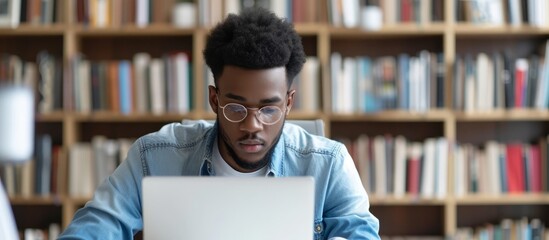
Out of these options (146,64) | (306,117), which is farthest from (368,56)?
(146,64)

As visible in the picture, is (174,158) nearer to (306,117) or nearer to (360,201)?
(360,201)

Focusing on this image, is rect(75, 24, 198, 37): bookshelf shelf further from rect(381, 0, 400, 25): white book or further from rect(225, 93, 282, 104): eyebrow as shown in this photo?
rect(225, 93, 282, 104): eyebrow

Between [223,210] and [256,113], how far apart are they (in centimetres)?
35

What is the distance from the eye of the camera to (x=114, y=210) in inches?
67.9

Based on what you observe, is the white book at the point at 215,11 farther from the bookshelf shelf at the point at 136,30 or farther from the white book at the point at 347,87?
the white book at the point at 347,87

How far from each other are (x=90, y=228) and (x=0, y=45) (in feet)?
7.86

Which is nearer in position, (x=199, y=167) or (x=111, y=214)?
(x=111, y=214)

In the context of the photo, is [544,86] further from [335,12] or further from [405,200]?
[335,12]

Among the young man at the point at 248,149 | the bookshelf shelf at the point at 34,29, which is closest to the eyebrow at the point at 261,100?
the young man at the point at 248,149

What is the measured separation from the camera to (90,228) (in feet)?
5.45

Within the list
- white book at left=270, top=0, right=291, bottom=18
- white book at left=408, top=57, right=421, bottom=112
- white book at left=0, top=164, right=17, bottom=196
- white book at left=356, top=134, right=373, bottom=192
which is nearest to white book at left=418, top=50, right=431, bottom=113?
white book at left=408, top=57, right=421, bottom=112

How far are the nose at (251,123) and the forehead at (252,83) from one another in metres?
0.03

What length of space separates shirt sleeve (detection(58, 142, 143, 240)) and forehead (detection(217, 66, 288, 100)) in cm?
28

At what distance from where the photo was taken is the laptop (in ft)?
4.70
